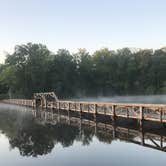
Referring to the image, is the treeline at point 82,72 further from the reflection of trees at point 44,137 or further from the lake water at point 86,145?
the lake water at point 86,145

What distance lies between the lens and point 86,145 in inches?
587

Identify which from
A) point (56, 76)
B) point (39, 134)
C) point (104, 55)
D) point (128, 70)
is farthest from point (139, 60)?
point (39, 134)

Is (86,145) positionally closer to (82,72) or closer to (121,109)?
(121,109)

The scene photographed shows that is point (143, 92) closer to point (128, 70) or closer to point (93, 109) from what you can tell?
point (128, 70)

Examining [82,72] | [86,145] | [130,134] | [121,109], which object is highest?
[82,72]

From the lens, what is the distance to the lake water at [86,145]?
471 inches

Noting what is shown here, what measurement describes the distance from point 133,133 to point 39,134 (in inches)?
223

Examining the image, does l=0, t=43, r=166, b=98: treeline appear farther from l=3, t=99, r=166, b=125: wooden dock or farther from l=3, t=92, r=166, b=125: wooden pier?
l=3, t=99, r=166, b=125: wooden dock

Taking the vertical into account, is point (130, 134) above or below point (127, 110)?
below

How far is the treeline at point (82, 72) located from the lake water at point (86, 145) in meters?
51.1

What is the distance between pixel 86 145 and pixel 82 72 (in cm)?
6927

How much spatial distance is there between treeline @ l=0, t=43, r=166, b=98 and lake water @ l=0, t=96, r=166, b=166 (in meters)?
51.1

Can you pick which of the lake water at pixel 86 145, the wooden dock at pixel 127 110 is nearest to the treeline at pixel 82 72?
the wooden dock at pixel 127 110

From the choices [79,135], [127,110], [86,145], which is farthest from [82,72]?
[86,145]
